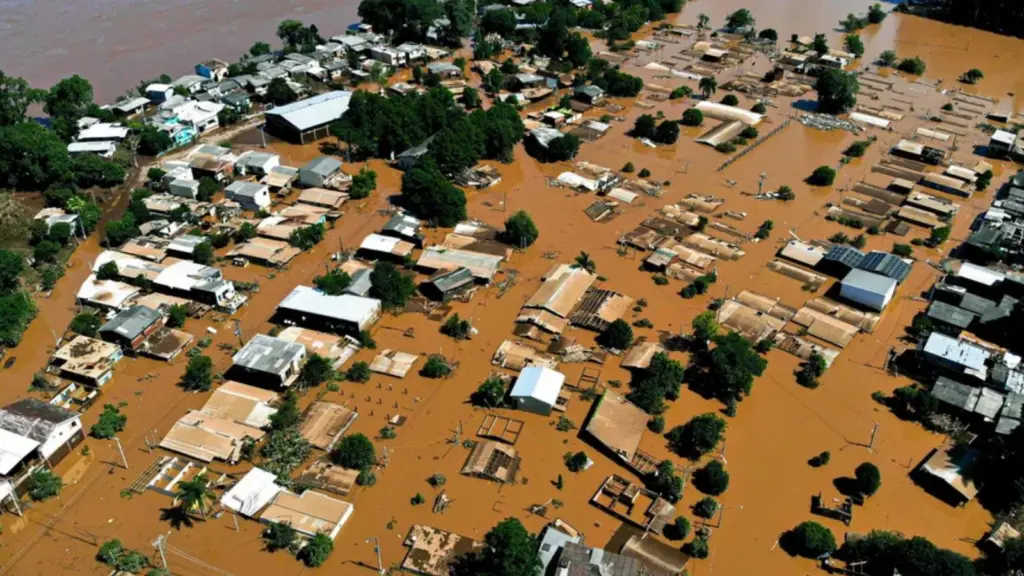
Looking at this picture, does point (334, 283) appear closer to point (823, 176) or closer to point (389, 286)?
point (389, 286)

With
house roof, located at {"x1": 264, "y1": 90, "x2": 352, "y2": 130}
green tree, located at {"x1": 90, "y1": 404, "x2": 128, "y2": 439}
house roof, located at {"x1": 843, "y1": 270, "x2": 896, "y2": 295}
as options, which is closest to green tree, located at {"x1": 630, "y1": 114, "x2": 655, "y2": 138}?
house roof, located at {"x1": 843, "y1": 270, "x2": 896, "y2": 295}

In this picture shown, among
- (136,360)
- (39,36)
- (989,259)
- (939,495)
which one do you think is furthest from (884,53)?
(39,36)

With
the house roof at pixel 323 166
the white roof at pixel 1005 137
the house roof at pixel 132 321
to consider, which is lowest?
the house roof at pixel 132 321

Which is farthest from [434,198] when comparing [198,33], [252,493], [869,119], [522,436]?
[198,33]

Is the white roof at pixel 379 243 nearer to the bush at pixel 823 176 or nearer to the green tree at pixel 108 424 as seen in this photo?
the green tree at pixel 108 424

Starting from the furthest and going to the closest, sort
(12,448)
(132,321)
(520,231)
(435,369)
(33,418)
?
(520,231)
(132,321)
(435,369)
(33,418)
(12,448)

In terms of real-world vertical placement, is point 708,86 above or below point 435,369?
above

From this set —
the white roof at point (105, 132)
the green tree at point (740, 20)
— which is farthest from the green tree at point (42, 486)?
the green tree at point (740, 20)
